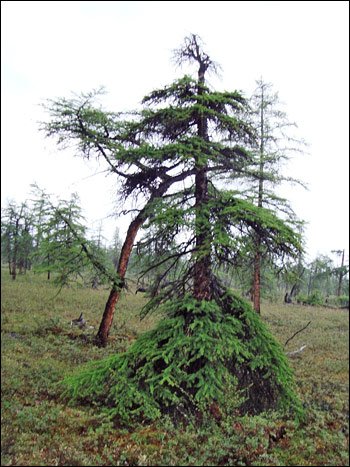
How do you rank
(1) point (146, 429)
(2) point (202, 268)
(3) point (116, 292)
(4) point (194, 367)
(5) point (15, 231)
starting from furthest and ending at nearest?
1. (5) point (15, 231)
2. (3) point (116, 292)
3. (2) point (202, 268)
4. (4) point (194, 367)
5. (1) point (146, 429)

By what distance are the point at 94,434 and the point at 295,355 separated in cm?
1035

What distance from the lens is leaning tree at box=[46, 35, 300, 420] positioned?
16.3 feet

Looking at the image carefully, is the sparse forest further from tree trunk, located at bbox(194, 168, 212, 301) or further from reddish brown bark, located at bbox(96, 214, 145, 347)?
reddish brown bark, located at bbox(96, 214, 145, 347)

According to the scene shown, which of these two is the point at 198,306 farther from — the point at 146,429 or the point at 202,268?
the point at 146,429

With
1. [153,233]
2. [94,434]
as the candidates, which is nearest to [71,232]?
[153,233]

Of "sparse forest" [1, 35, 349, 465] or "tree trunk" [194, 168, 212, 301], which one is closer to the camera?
"sparse forest" [1, 35, 349, 465]

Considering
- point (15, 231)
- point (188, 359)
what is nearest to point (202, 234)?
point (188, 359)

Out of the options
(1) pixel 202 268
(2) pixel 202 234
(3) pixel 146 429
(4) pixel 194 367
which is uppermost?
(2) pixel 202 234

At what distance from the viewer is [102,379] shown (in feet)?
17.5

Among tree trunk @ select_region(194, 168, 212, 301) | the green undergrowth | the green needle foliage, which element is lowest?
the green undergrowth

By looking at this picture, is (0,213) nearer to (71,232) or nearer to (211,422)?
(71,232)

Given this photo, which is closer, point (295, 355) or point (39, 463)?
point (39, 463)

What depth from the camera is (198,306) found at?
5617 millimetres

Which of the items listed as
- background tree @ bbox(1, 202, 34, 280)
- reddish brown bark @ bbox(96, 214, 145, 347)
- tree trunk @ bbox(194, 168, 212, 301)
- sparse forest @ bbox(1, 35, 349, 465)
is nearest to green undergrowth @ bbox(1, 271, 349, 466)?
sparse forest @ bbox(1, 35, 349, 465)
